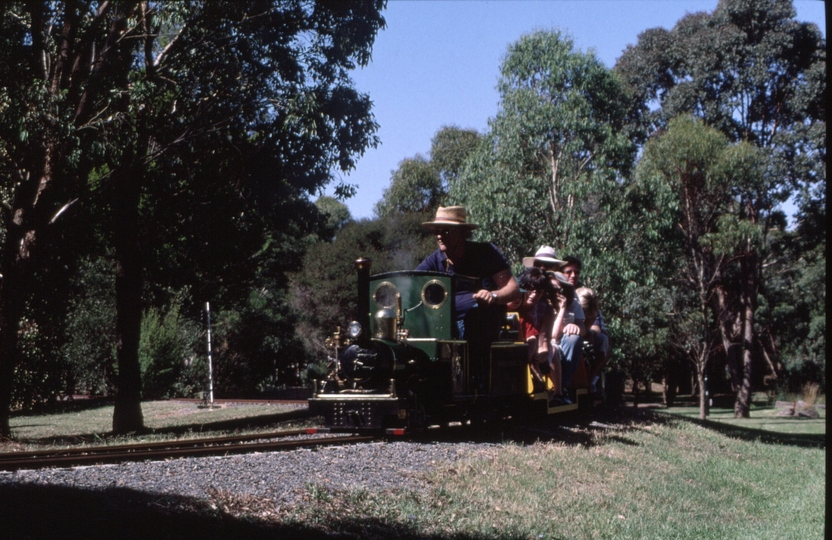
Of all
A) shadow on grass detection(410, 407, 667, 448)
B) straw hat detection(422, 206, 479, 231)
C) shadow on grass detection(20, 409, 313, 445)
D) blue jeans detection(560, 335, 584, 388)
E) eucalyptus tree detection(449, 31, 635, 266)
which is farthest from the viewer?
eucalyptus tree detection(449, 31, 635, 266)

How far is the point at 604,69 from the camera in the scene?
23844 mm

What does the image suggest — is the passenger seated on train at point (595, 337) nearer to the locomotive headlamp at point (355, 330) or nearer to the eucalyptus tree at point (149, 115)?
the locomotive headlamp at point (355, 330)

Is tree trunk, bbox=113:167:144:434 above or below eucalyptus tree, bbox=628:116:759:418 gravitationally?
below

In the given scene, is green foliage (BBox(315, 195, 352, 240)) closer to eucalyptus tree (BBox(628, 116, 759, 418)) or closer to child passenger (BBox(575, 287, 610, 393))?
eucalyptus tree (BBox(628, 116, 759, 418))

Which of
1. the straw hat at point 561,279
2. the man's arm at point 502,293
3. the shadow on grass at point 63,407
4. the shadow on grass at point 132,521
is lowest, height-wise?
→ the shadow on grass at point 63,407

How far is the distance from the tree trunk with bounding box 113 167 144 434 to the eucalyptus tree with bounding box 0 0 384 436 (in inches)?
1.0

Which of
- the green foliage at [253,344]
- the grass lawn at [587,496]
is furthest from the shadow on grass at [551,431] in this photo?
the green foliage at [253,344]

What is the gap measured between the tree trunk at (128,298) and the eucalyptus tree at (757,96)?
21834 millimetres

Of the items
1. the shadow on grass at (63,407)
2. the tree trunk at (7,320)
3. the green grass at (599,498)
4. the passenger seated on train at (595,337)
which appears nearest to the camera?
the green grass at (599,498)

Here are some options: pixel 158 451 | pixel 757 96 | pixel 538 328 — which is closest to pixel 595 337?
pixel 538 328

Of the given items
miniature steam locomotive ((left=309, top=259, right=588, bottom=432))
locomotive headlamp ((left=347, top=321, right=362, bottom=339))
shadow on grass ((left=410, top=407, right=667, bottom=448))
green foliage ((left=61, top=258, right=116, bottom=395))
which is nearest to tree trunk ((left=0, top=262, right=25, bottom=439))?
miniature steam locomotive ((left=309, top=259, right=588, bottom=432))

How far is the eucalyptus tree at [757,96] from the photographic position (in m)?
32.6

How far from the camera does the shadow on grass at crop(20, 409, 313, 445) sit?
13906 mm

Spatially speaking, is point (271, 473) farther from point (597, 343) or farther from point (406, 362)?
point (597, 343)
